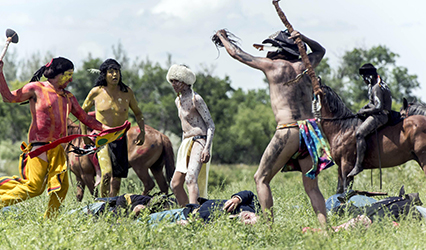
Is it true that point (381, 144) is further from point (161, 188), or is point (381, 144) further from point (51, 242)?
point (51, 242)

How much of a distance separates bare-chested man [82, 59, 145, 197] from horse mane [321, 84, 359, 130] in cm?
318

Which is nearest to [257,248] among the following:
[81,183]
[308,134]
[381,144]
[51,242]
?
[308,134]

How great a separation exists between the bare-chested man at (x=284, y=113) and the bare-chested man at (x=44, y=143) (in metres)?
1.97

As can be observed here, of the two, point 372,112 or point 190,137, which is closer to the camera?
point 190,137

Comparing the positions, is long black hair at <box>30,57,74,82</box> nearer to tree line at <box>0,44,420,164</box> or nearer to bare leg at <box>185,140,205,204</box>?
bare leg at <box>185,140,205,204</box>

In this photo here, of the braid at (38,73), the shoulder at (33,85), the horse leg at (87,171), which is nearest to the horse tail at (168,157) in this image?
the horse leg at (87,171)

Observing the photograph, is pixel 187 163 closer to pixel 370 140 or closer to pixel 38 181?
pixel 38 181

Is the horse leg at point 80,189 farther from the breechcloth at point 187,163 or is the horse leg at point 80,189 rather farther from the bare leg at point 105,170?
the breechcloth at point 187,163

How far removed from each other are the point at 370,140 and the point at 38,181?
5.42 m

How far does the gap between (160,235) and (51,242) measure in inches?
32.3

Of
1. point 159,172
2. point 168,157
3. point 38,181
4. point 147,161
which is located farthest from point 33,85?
point 159,172

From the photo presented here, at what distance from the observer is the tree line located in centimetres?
3888

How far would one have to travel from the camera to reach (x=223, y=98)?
44.5 meters

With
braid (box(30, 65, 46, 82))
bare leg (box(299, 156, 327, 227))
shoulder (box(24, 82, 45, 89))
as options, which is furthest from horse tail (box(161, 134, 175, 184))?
bare leg (box(299, 156, 327, 227))
